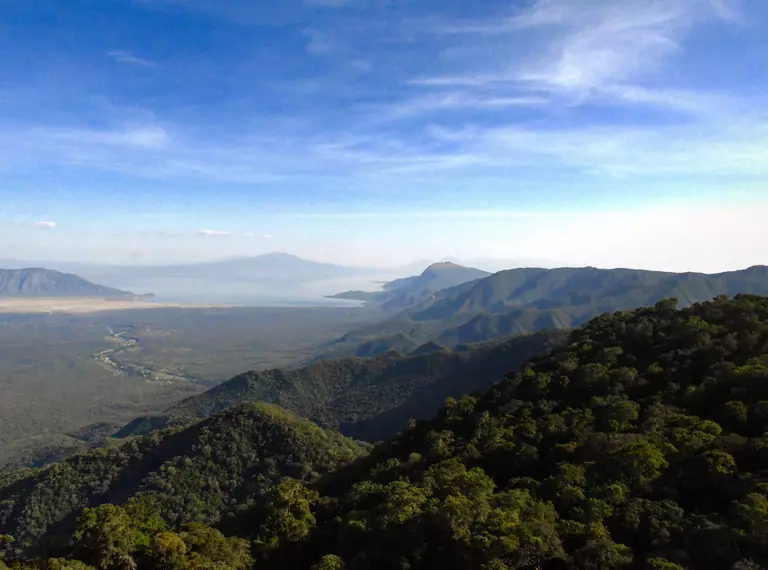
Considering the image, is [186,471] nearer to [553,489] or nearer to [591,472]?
[553,489]

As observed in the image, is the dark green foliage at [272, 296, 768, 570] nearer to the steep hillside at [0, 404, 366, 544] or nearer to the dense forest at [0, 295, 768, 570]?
the dense forest at [0, 295, 768, 570]

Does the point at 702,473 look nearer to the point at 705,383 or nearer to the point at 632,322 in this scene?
Answer: the point at 705,383

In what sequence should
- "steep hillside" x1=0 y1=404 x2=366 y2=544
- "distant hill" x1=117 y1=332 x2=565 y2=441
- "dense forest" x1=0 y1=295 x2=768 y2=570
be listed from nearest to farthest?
"dense forest" x1=0 y1=295 x2=768 y2=570, "steep hillside" x1=0 y1=404 x2=366 y2=544, "distant hill" x1=117 y1=332 x2=565 y2=441

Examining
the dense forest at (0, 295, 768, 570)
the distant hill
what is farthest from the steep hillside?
the distant hill

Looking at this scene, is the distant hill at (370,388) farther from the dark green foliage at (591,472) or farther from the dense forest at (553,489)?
the dense forest at (553,489)

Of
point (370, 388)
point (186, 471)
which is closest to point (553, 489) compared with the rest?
point (186, 471)

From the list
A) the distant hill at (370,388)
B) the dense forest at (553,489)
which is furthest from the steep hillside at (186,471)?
the distant hill at (370,388)
